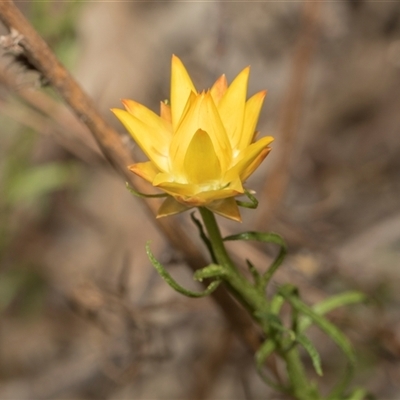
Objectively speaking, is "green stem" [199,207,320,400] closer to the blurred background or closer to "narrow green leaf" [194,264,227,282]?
"narrow green leaf" [194,264,227,282]

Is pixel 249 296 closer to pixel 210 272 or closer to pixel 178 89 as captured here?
pixel 210 272

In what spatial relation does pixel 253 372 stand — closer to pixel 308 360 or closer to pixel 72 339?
pixel 308 360

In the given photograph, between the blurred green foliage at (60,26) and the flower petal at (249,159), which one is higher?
the blurred green foliage at (60,26)

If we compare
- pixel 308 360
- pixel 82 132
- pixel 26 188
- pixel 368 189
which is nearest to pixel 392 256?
pixel 368 189

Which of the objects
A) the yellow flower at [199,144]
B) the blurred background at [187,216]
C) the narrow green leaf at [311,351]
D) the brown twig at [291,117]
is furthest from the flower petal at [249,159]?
the brown twig at [291,117]

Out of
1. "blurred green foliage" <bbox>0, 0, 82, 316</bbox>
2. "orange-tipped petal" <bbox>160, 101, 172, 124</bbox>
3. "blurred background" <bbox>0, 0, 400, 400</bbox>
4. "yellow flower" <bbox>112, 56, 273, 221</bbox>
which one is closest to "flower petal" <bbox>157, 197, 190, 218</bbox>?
"yellow flower" <bbox>112, 56, 273, 221</bbox>

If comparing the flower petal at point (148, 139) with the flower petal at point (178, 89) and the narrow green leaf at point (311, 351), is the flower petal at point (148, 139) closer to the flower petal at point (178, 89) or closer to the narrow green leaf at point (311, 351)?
the flower petal at point (178, 89)
